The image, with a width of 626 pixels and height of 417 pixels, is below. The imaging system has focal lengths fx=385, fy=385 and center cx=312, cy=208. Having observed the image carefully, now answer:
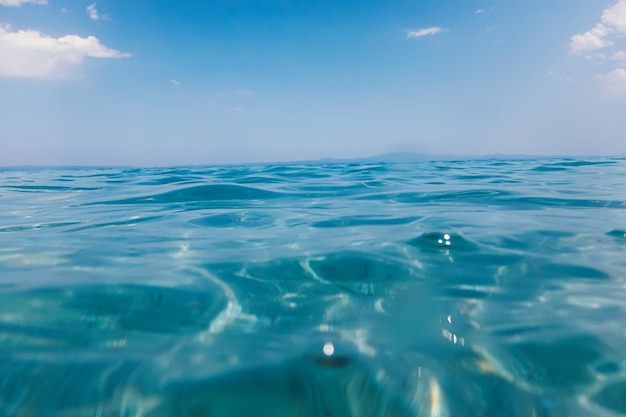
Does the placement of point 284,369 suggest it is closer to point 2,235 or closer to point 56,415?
point 56,415

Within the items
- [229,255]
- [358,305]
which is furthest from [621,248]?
[229,255]

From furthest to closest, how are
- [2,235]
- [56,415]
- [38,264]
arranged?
[2,235] → [38,264] → [56,415]

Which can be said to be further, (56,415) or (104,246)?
(104,246)

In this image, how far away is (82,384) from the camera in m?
1.47

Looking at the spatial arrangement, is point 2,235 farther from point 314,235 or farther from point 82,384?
point 82,384

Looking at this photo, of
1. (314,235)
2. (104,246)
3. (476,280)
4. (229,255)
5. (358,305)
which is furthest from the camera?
(314,235)

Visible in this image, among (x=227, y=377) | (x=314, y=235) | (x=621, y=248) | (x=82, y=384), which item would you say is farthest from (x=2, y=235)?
(x=621, y=248)

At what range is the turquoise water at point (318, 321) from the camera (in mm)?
1416

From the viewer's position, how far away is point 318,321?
2000 mm

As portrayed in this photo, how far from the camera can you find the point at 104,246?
3.54m

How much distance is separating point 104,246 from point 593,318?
12.2 ft

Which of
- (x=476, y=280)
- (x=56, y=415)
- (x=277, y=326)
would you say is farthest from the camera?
(x=476, y=280)

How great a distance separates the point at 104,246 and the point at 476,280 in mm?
3160

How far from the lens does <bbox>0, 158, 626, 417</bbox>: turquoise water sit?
142cm
